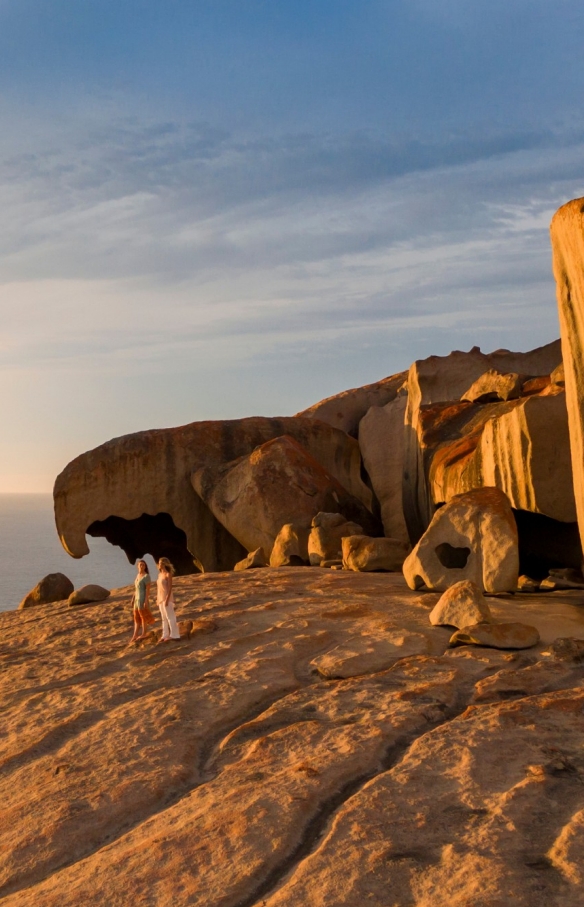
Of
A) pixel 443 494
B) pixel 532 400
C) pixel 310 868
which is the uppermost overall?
pixel 532 400

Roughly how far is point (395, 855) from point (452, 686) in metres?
2.49

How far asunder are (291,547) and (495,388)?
4324 millimetres

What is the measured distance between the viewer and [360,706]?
→ 19.8ft

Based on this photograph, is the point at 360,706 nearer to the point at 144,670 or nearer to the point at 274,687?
the point at 274,687

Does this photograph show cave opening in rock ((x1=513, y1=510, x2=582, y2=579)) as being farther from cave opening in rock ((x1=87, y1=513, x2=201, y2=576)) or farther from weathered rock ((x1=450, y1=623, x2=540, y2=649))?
cave opening in rock ((x1=87, y1=513, x2=201, y2=576))

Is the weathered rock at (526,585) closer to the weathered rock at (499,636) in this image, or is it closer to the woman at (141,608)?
the weathered rock at (499,636)

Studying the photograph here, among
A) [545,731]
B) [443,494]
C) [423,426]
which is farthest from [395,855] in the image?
[423,426]

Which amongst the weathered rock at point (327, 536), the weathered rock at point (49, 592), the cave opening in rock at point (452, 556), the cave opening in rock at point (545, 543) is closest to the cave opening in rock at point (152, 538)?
the weathered rock at point (49, 592)

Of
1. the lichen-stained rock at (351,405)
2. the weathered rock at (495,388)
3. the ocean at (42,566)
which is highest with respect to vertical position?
the lichen-stained rock at (351,405)

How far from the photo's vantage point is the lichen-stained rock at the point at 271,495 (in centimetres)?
1541

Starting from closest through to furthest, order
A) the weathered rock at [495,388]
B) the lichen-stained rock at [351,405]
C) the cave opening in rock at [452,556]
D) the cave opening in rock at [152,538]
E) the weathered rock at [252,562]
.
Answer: the cave opening in rock at [452,556] < the weathered rock at [252,562] < the weathered rock at [495,388] < the cave opening in rock at [152,538] < the lichen-stained rock at [351,405]

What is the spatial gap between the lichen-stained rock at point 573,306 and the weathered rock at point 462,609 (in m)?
1.39

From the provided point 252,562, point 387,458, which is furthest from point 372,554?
point 387,458

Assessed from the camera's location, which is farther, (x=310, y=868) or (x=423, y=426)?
(x=423, y=426)
